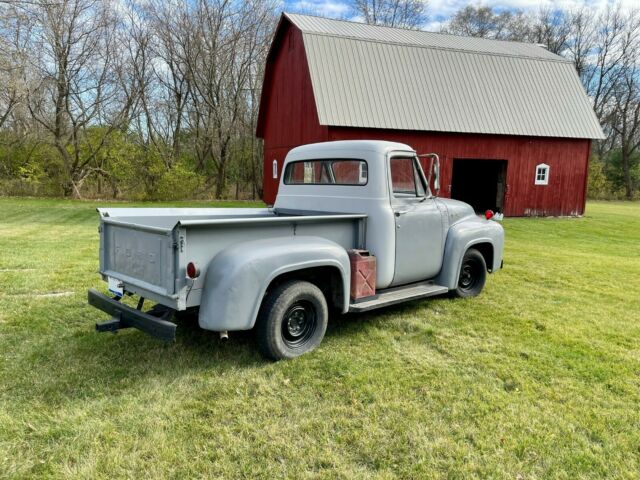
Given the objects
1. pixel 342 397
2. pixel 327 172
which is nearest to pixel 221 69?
pixel 327 172

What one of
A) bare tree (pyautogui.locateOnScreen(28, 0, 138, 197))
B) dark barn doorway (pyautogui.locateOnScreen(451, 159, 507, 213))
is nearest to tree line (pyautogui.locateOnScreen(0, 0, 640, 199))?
bare tree (pyautogui.locateOnScreen(28, 0, 138, 197))

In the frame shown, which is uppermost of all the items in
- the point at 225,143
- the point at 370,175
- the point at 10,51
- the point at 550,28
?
the point at 550,28

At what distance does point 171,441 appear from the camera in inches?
113

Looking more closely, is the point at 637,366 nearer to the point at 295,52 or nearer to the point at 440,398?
the point at 440,398

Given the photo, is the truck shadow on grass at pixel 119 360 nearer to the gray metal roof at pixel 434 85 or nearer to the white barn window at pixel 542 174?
the gray metal roof at pixel 434 85

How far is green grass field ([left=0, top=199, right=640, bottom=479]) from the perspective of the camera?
271cm

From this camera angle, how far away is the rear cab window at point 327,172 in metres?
5.05

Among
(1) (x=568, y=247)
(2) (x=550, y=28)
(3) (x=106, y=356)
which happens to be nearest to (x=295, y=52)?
(1) (x=568, y=247)

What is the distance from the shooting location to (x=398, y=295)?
4996 millimetres

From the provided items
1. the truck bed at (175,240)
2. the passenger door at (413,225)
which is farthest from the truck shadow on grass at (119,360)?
the passenger door at (413,225)

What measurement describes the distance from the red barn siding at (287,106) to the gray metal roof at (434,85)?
78 cm

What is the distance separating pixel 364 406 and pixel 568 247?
974 centimetres

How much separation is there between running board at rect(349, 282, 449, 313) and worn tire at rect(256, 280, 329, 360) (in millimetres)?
423

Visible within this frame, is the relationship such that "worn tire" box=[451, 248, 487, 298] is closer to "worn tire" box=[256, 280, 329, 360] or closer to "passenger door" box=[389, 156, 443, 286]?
"passenger door" box=[389, 156, 443, 286]
